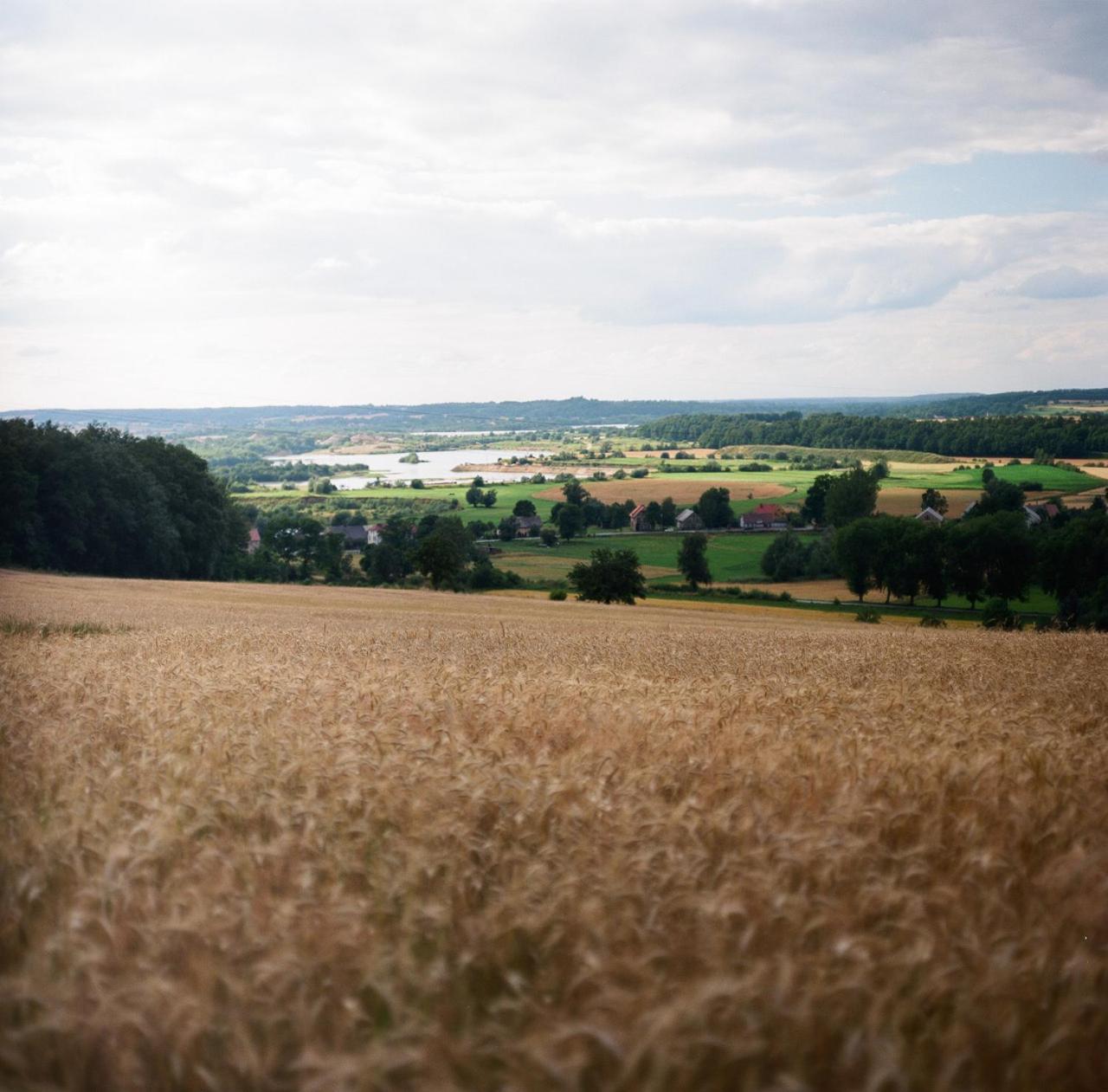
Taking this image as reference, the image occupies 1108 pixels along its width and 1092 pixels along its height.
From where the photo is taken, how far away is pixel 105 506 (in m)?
58.0

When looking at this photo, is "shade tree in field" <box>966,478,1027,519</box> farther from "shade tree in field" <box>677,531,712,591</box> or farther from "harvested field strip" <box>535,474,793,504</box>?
"harvested field strip" <box>535,474,793,504</box>

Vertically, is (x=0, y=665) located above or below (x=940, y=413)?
below

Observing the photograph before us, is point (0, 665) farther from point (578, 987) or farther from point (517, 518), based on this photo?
point (517, 518)

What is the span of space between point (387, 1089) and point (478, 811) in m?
2.23

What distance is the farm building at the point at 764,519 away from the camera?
94.7 m

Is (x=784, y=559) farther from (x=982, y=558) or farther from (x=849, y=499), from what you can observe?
(x=849, y=499)

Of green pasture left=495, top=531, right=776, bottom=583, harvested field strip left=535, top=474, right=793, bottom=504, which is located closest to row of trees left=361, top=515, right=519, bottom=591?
green pasture left=495, top=531, right=776, bottom=583

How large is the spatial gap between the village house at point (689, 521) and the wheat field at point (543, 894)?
91.5m

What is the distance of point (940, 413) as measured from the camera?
495 feet

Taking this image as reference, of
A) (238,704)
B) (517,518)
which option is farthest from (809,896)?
(517,518)

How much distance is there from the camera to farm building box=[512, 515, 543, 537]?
97.1 metres

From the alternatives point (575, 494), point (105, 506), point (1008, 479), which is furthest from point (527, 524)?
Answer: point (105, 506)

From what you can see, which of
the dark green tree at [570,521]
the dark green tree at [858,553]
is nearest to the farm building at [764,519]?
the dark green tree at [570,521]

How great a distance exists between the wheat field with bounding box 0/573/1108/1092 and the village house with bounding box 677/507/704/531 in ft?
300
